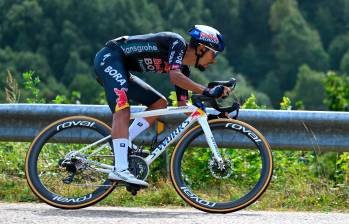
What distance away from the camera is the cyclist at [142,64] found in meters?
7.37

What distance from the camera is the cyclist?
7.37 m

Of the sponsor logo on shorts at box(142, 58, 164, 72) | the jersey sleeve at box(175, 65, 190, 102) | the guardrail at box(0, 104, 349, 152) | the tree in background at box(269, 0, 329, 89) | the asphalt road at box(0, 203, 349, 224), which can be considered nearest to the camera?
the asphalt road at box(0, 203, 349, 224)

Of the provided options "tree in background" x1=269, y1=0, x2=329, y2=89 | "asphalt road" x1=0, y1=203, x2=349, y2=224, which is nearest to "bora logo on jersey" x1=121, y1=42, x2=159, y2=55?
"asphalt road" x1=0, y1=203, x2=349, y2=224

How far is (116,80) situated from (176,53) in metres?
0.52

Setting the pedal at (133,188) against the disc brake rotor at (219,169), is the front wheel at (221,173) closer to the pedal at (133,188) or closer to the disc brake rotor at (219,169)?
the disc brake rotor at (219,169)

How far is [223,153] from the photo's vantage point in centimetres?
786

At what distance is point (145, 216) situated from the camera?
7.15m

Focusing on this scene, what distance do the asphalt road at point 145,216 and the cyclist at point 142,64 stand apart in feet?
0.98

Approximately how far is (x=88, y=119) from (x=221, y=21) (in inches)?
5272

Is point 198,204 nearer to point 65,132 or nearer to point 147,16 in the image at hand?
point 65,132

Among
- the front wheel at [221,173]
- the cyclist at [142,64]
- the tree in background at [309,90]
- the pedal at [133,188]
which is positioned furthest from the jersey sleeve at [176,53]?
the tree in background at [309,90]

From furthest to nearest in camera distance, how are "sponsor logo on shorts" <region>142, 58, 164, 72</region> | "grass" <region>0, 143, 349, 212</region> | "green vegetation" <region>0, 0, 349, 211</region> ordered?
"green vegetation" <region>0, 0, 349, 211</region> < "grass" <region>0, 143, 349, 212</region> < "sponsor logo on shorts" <region>142, 58, 164, 72</region>

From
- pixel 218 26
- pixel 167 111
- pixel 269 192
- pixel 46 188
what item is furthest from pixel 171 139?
pixel 218 26

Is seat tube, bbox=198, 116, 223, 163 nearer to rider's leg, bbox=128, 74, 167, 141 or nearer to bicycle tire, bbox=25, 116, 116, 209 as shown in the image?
rider's leg, bbox=128, 74, 167, 141
